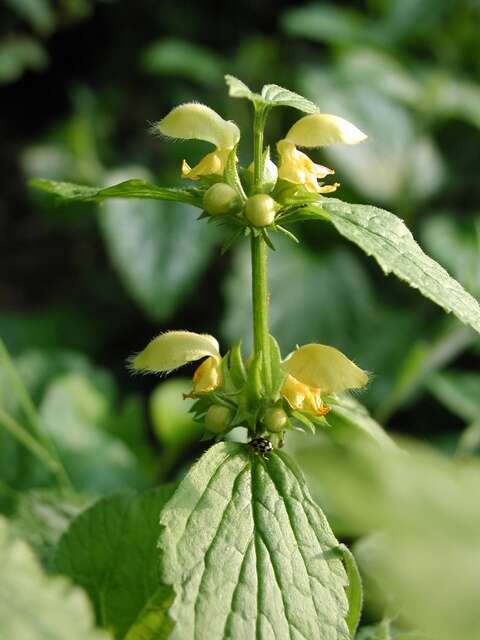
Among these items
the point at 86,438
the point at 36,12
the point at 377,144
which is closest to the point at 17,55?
the point at 36,12

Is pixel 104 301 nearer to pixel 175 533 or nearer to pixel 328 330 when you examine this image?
pixel 328 330

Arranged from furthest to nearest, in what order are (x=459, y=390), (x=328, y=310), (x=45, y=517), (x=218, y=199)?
(x=328, y=310)
(x=459, y=390)
(x=45, y=517)
(x=218, y=199)

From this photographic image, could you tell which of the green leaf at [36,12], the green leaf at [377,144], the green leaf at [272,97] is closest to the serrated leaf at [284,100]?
the green leaf at [272,97]

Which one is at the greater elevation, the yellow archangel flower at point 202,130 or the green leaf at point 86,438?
the green leaf at point 86,438

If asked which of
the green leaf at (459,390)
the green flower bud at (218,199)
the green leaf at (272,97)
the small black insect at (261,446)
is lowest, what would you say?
the small black insect at (261,446)

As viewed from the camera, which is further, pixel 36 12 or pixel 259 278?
pixel 36 12

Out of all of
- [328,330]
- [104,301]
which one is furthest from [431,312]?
[104,301]

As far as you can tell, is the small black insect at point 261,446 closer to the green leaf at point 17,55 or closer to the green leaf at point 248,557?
the green leaf at point 248,557

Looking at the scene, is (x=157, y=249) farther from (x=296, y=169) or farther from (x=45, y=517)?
(x=296, y=169)
